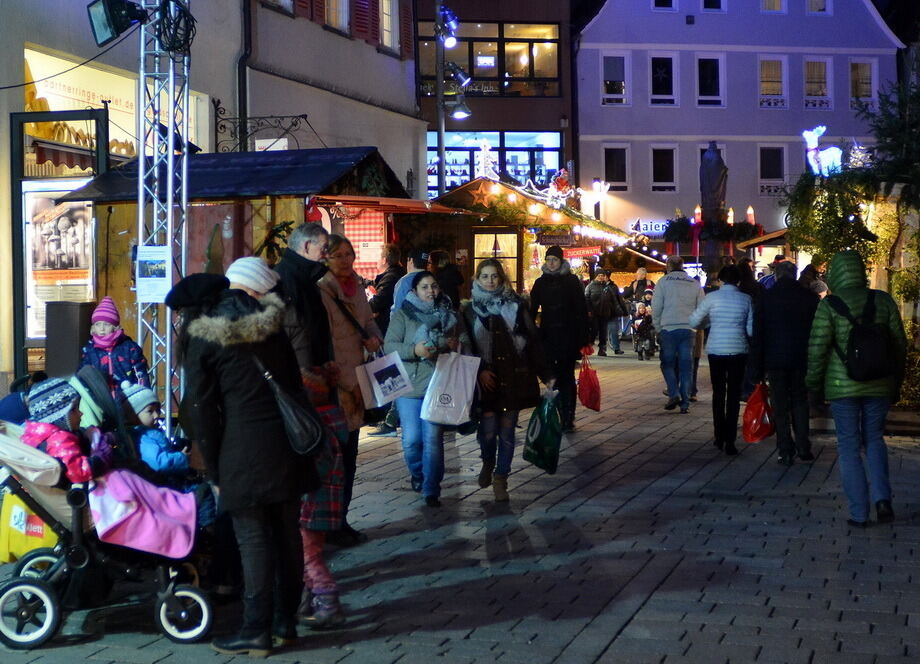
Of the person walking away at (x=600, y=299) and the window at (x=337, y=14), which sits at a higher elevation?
the window at (x=337, y=14)

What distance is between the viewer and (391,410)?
13.6 m

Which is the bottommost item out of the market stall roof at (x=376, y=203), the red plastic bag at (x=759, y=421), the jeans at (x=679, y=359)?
the red plastic bag at (x=759, y=421)

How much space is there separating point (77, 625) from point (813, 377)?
4911 mm

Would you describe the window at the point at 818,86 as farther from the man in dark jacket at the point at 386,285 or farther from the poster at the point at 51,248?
the poster at the point at 51,248

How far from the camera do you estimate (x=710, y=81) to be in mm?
47781

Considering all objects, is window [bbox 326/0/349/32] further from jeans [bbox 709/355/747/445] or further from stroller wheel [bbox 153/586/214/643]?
stroller wheel [bbox 153/586/214/643]

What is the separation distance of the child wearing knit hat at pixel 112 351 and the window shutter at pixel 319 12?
13.9m

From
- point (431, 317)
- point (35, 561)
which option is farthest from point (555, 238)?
point (35, 561)

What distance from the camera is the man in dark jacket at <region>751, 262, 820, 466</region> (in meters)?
11.4

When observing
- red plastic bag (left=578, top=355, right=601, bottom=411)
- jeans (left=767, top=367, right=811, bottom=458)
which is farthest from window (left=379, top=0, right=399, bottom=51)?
jeans (left=767, top=367, right=811, bottom=458)

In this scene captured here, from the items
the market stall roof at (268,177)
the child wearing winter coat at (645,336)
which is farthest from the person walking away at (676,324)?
the child wearing winter coat at (645,336)

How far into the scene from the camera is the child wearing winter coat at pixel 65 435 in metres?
6.00

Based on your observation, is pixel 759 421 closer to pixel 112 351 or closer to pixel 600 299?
pixel 112 351

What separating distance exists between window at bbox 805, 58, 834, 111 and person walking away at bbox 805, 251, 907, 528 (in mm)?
41019
